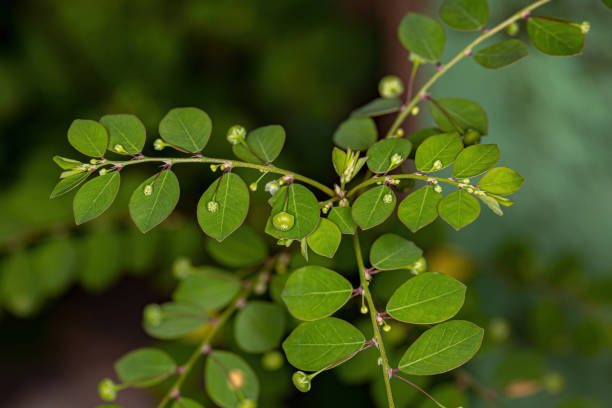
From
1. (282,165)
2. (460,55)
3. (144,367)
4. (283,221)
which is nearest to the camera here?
(283,221)

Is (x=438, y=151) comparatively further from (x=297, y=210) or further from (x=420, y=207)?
(x=297, y=210)

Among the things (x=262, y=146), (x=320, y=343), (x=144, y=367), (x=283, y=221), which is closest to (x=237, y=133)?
(x=262, y=146)

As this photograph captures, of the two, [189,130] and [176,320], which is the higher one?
[189,130]

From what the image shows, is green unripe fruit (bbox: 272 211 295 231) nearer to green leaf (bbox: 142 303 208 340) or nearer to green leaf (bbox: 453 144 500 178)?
green leaf (bbox: 453 144 500 178)

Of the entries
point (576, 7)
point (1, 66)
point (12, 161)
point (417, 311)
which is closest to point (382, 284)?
point (417, 311)

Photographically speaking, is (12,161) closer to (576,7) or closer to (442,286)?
(442,286)

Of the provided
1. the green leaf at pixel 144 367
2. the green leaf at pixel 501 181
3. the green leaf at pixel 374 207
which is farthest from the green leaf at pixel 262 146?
the green leaf at pixel 144 367

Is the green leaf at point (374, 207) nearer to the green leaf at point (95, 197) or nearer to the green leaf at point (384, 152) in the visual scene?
the green leaf at point (384, 152)
